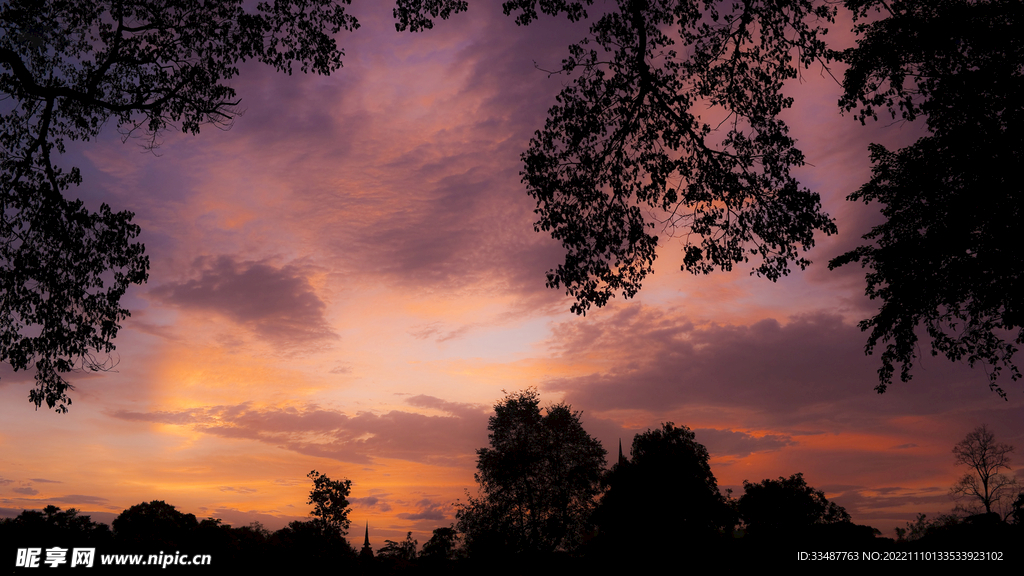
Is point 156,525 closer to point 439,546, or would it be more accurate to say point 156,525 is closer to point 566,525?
point 439,546

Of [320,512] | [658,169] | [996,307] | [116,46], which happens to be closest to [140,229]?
[116,46]

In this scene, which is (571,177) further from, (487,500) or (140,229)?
(487,500)

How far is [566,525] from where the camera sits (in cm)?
4506

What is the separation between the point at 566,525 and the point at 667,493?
911 cm

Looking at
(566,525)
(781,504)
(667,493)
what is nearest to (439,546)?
(566,525)

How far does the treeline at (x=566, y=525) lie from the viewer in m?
9.87

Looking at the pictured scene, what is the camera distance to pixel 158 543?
9.38m

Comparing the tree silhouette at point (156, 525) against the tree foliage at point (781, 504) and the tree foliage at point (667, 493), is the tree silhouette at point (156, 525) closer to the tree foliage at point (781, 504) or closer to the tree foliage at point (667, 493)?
the tree foliage at point (667, 493)

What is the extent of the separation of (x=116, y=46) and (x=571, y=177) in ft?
43.9

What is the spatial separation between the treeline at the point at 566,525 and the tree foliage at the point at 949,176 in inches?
272

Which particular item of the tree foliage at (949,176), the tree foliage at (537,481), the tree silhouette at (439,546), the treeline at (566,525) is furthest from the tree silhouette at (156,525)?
the tree foliage at (537,481)

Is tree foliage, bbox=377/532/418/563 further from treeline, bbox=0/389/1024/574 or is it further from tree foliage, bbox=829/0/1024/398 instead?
tree foliage, bbox=829/0/1024/398

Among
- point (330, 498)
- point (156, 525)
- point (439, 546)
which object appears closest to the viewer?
point (156, 525)

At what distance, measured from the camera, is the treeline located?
9.87m
